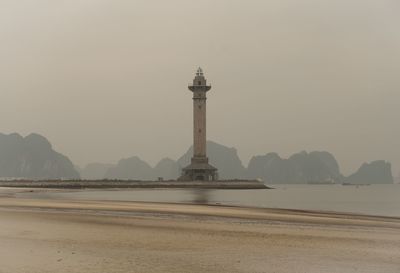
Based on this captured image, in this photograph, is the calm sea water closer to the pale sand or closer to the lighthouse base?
the pale sand

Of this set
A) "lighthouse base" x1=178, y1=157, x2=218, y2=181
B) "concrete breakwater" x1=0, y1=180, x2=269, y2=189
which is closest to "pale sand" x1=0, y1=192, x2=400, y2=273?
"concrete breakwater" x1=0, y1=180, x2=269, y2=189

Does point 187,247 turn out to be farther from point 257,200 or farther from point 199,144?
point 199,144

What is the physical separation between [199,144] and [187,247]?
4030 inches

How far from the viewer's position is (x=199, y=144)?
12125cm

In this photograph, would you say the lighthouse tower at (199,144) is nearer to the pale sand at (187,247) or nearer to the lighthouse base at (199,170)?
the lighthouse base at (199,170)

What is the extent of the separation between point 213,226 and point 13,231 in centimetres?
976

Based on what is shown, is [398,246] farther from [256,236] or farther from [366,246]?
[256,236]

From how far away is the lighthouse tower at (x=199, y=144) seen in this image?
395 ft

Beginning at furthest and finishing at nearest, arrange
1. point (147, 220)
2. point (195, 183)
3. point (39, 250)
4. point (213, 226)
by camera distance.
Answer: point (195, 183), point (147, 220), point (213, 226), point (39, 250)

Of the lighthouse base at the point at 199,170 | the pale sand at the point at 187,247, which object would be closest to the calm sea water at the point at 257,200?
the pale sand at the point at 187,247

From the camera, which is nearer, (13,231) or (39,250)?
(39,250)

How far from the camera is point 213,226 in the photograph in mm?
27016

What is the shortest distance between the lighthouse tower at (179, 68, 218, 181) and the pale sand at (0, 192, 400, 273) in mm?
92431

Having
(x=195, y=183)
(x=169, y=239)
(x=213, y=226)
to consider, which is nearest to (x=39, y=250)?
(x=169, y=239)
